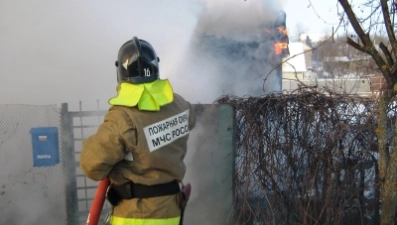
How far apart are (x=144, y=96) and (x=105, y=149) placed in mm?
345

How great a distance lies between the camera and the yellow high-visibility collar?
8.12 feet

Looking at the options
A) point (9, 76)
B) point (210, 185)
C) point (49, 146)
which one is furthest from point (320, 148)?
point (9, 76)

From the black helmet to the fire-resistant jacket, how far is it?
0.18 meters

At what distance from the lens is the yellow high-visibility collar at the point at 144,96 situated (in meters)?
2.47

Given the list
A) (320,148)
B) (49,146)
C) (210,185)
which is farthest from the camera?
(49,146)

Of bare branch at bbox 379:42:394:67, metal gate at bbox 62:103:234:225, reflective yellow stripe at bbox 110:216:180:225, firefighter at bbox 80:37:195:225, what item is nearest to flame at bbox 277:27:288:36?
metal gate at bbox 62:103:234:225

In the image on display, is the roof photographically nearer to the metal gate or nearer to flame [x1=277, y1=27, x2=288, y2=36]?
flame [x1=277, y1=27, x2=288, y2=36]

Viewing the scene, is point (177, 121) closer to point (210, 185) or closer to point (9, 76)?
point (210, 185)

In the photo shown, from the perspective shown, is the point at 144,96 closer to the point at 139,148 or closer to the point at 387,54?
the point at 139,148

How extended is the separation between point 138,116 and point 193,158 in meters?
2.17

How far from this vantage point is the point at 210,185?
4.59m

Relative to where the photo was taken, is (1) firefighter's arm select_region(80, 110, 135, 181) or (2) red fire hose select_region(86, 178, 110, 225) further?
(2) red fire hose select_region(86, 178, 110, 225)

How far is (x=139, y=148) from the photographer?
2.46 metres

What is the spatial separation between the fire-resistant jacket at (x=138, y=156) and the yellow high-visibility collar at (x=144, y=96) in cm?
4
